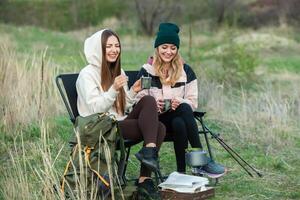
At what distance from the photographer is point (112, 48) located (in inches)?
157

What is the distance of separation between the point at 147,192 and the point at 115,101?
2.08 ft

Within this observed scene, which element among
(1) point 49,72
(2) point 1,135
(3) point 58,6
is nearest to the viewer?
(2) point 1,135

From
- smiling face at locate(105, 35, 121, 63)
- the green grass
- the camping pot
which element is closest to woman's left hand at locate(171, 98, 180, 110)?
the camping pot

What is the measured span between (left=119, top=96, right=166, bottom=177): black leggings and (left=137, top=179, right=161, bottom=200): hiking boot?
62mm

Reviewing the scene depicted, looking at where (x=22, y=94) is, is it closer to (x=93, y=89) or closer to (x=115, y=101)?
(x=115, y=101)

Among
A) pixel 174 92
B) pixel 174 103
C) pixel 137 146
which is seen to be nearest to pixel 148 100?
pixel 174 103

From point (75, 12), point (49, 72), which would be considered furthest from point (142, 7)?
point (49, 72)

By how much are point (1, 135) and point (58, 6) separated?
25.5 metres

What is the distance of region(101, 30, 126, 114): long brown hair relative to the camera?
3955 mm

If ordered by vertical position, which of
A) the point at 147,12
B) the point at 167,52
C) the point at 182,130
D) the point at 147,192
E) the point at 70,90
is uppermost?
the point at 147,12

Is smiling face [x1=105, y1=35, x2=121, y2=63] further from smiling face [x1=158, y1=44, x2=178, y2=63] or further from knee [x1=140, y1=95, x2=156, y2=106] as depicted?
smiling face [x1=158, y1=44, x2=178, y2=63]

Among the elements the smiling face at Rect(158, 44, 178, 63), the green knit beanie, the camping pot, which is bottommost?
the camping pot

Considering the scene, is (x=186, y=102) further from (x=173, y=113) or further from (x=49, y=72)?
(x=49, y=72)

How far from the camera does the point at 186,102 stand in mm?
4285
